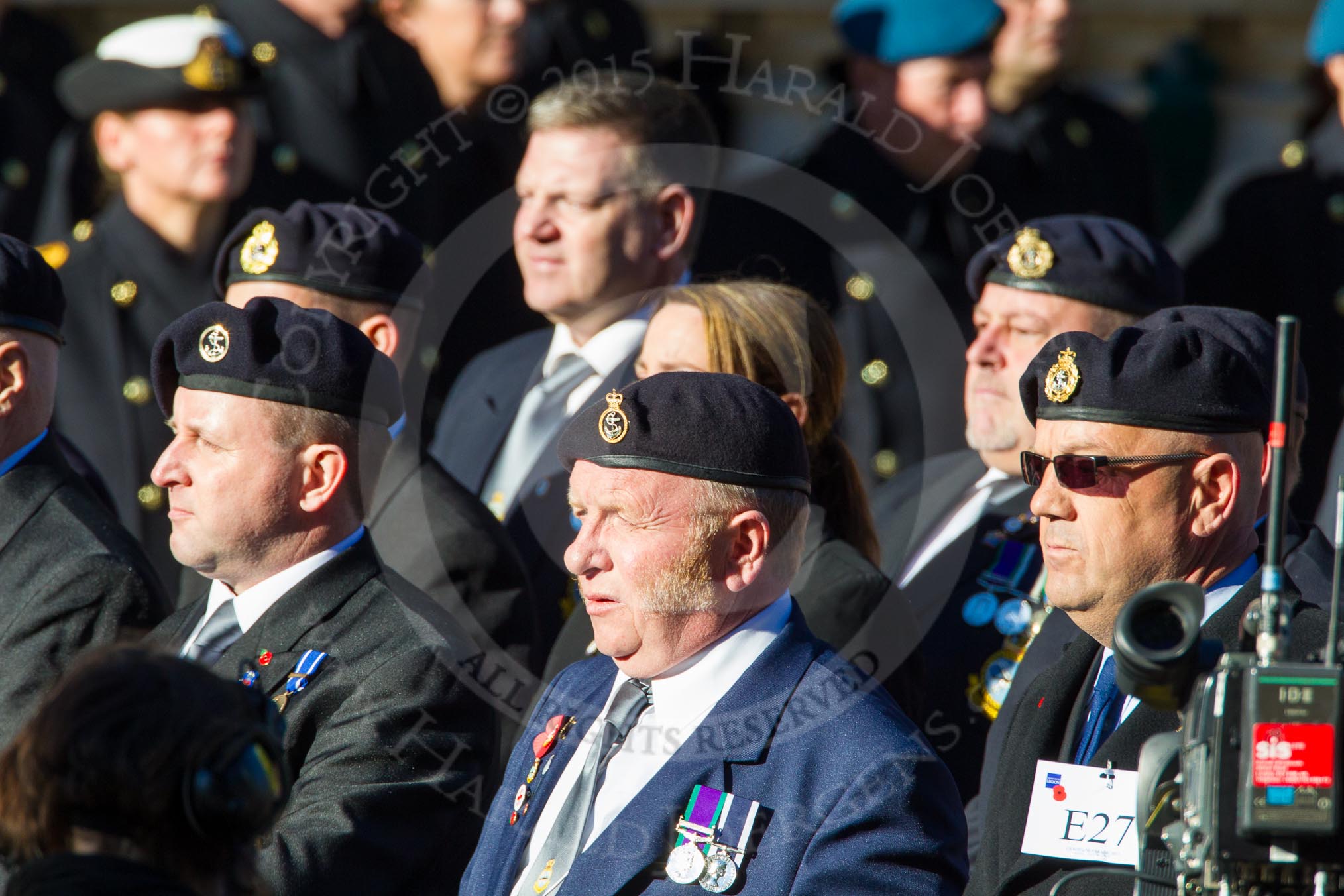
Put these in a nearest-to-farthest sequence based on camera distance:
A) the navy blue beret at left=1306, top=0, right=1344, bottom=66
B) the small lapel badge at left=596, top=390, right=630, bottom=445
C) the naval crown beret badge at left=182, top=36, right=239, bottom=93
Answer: the small lapel badge at left=596, top=390, right=630, bottom=445
the navy blue beret at left=1306, top=0, right=1344, bottom=66
the naval crown beret badge at left=182, top=36, right=239, bottom=93

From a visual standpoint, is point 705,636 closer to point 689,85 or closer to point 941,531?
point 941,531

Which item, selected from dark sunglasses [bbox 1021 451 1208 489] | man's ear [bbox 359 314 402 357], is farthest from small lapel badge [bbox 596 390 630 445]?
man's ear [bbox 359 314 402 357]

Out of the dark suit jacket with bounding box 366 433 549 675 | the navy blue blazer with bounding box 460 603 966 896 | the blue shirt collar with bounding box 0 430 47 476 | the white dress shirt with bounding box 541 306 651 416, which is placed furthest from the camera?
the white dress shirt with bounding box 541 306 651 416

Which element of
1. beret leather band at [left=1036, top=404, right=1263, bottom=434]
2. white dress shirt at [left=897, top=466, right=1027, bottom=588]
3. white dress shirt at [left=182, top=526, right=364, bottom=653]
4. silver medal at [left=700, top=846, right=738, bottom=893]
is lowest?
silver medal at [left=700, top=846, right=738, bottom=893]

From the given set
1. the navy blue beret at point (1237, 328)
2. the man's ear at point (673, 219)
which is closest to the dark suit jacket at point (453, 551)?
the man's ear at point (673, 219)

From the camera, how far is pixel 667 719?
3.37m

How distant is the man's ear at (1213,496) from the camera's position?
3.41 metres

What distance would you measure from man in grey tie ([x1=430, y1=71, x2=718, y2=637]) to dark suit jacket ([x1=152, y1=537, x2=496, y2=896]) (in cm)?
141

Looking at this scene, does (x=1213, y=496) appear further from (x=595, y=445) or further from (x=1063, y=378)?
(x=595, y=445)

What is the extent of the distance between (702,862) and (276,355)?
1.42m

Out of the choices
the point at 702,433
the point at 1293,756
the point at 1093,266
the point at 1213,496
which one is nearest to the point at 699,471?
the point at 702,433

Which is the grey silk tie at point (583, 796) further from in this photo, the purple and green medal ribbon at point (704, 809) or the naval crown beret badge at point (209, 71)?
the naval crown beret badge at point (209, 71)

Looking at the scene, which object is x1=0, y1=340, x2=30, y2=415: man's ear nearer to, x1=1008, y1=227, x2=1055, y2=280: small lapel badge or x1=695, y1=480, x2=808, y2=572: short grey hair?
x1=695, y1=480, x2=808, y2=572: short grey hair

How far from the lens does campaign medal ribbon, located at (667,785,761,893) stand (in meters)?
3.15
